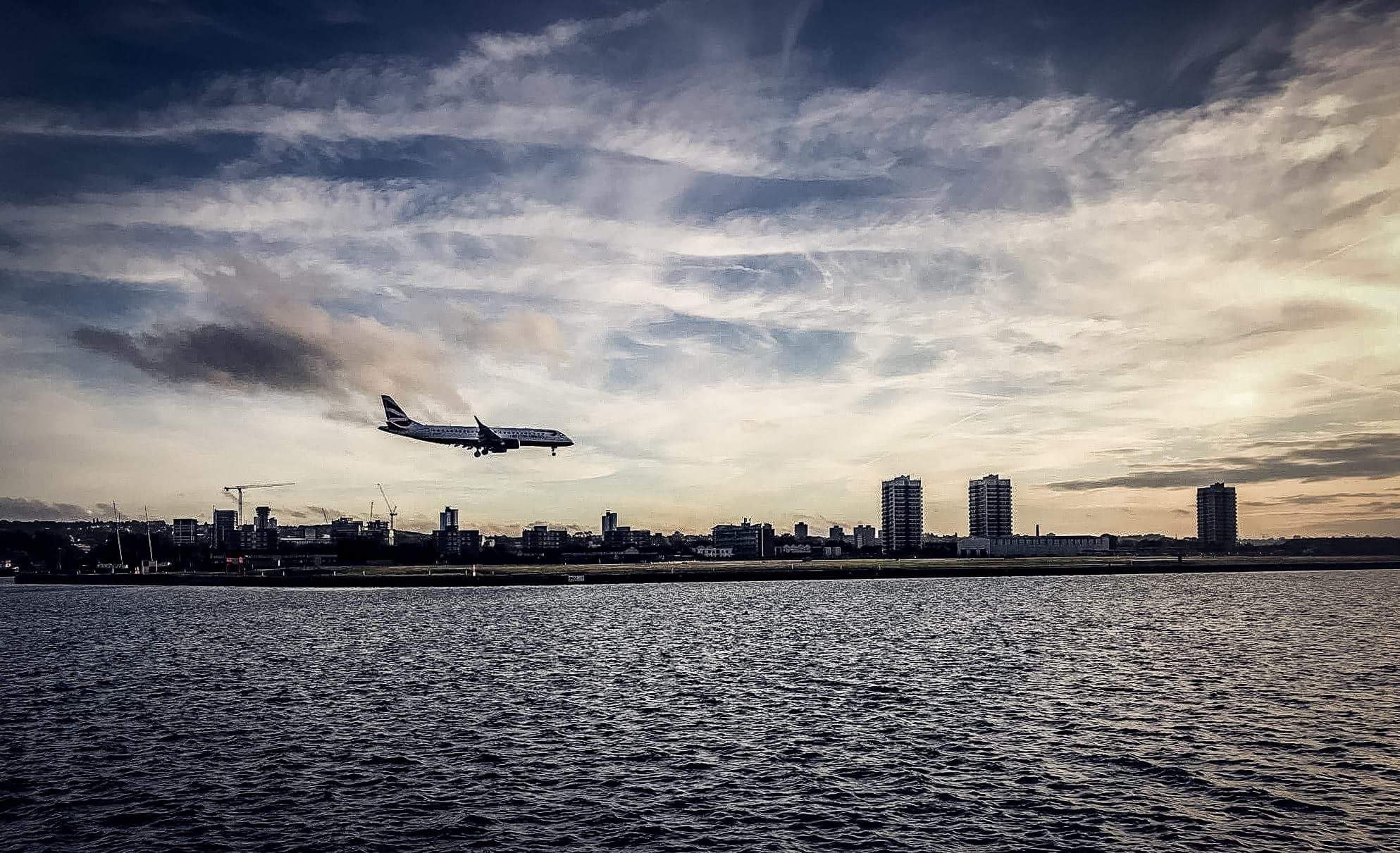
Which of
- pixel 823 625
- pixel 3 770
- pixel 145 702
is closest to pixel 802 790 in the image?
pixel 3 770

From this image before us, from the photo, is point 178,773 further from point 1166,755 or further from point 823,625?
point 823,625

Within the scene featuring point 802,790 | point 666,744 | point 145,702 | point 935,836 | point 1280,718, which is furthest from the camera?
point 145,702

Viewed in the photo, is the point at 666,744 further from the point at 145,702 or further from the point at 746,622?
the point at 746,622

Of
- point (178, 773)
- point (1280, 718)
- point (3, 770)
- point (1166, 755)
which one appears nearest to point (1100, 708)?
point (1280, 718)

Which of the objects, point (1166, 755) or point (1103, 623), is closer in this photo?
point (1166, 755)

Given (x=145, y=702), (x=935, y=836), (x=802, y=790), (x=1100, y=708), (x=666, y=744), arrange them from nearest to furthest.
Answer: (x=935, y=836) → (x=802, y=790) → (x=666, y=744) → (x=1100, y=708) → (x=145, y=702)

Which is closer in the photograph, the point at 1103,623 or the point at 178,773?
the point at 178,773
